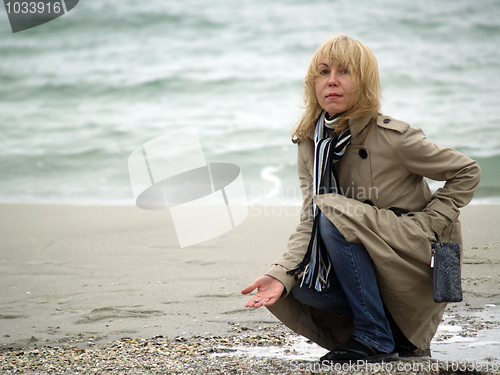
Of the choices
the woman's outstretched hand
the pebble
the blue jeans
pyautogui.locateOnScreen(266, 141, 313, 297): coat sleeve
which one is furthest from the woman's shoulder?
the pebble

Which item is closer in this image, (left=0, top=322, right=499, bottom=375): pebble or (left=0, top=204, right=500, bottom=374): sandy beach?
(left=0, top=322, right=499, bottom=375): pebble

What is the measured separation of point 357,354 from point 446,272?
1.50ft

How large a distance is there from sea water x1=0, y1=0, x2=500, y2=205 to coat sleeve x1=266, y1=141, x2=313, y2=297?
4.06m

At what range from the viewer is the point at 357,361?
206cm

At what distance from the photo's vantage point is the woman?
6.82ft

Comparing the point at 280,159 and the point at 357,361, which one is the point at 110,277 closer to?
the point at 357,361

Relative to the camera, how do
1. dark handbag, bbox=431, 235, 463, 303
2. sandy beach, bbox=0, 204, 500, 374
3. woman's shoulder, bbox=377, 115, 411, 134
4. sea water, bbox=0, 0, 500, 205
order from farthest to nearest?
sea water, bbox=0, 0, 500, 205 → sandy beach, bbox=0, 204, 500, 374 → woman's shoulder, bbox=377, 115, 411, 134 → dark handbag, bbox=431, 235, 463, 303

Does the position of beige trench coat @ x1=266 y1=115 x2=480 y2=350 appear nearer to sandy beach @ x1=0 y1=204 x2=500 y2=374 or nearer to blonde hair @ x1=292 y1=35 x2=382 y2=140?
blonde hair @ x1=292 y1=35 x2=382 y2=140

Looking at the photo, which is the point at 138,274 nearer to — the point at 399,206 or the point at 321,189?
the point at 321,189

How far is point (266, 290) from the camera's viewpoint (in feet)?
7.16

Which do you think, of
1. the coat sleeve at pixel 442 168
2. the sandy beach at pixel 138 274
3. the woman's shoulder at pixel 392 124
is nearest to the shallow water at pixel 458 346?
the sandy beach at pixel 138 274

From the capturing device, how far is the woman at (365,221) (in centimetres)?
208

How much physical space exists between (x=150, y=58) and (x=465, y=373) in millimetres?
14949

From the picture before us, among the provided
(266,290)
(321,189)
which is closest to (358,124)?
(321,189)
